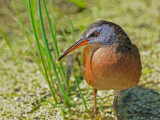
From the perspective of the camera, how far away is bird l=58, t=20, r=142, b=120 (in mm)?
2330

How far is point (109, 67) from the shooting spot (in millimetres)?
2314

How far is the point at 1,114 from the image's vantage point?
9.23ft

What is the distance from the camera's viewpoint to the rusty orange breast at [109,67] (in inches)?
91.5

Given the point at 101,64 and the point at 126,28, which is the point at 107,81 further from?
the point at 126,28

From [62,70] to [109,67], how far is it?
62 cm

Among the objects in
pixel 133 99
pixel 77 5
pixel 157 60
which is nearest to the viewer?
pixel 133 99

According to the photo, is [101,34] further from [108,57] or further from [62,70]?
[62,70]

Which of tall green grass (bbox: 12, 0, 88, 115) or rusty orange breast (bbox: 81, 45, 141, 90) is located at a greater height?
tall green grass (bbox: 12, 0, 88, 115)

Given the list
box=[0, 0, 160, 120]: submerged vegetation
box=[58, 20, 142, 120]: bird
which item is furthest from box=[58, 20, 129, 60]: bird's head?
box=[0, 0, 160, 120]: submerged vegetation

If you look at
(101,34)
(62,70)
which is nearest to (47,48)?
(62,70)

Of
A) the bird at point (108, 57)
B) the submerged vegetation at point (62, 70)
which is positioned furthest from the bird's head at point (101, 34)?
the submerged vegetation at point (62, 70)

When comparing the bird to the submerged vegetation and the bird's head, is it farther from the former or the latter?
the submerged vegetation

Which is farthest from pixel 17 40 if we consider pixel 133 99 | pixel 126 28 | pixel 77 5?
pixel 133 99

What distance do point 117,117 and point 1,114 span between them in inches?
46.6
